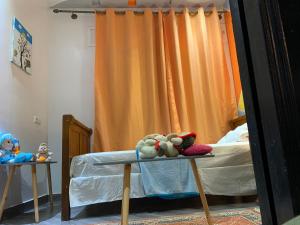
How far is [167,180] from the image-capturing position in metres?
2.05

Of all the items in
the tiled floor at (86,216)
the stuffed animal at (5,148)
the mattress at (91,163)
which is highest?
the stuffed animal at (5,148)

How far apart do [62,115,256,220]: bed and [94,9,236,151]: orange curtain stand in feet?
2.89

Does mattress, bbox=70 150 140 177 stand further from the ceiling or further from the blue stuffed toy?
the ceiling

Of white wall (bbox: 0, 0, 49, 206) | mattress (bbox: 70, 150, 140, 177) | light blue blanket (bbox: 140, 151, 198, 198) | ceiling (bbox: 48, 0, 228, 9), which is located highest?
ceiling (bbox: 48, 0, 228, 9)

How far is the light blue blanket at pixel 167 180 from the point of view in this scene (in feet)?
6.64

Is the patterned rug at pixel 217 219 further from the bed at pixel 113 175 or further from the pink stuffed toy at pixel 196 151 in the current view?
the pink stuffed toy at pixel 196 151

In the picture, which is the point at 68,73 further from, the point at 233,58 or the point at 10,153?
the point at 233,58

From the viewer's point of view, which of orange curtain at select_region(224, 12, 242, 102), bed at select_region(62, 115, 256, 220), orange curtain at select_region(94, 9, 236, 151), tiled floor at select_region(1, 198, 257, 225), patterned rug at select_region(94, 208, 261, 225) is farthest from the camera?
orange curtain at select_region(224, 12, 242, 102)

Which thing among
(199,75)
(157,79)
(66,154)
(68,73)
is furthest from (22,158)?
(199,75)

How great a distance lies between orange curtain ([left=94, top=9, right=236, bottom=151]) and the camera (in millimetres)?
A: 3018

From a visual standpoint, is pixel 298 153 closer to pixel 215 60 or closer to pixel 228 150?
pixel 228 150

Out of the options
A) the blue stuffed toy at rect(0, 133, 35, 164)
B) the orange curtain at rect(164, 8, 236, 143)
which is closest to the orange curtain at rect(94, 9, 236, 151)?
the orange curtain at rect(164, 8, 236, 143)

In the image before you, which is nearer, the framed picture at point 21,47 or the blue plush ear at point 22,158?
the blue plush ear at point 22,158

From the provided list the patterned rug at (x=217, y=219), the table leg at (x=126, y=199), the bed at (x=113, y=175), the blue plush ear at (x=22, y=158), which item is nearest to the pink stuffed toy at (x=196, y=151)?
the table leg at (x=126, y=199)
